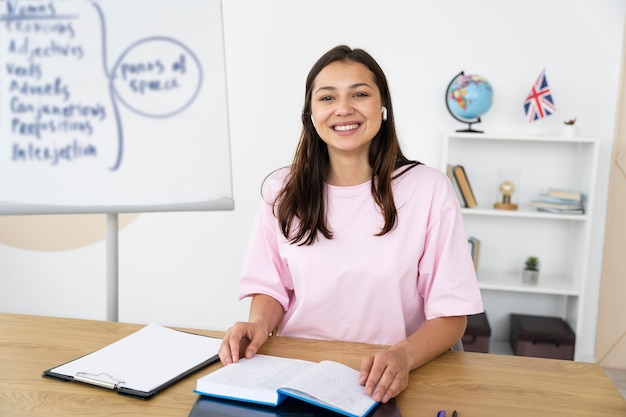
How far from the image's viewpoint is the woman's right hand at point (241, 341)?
1239 mm

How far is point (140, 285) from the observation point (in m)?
3.68

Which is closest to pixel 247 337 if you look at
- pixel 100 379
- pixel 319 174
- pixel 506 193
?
pixel 100 379

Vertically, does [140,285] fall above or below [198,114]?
below

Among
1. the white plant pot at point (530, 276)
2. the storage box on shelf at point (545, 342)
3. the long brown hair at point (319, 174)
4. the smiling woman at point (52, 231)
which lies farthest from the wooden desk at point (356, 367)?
the smiling woman at point (52, 231)

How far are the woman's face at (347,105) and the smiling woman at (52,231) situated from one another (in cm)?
239

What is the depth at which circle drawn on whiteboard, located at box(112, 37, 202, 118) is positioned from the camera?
182 cm

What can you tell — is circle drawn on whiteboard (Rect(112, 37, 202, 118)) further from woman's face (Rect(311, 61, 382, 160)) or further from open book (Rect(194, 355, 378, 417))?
open book (Rect(194, 355, 378, 417))

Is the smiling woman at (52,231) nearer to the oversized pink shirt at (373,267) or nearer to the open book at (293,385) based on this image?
the oversized pink shirt at (373,267)

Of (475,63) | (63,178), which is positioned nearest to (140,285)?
(63,178)

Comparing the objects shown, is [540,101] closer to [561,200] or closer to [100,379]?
[561,200]

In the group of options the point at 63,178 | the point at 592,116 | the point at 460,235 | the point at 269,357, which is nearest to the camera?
the point at 269,357

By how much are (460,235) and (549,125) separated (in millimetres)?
1990

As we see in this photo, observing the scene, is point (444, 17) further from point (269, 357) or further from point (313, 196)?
point (269, 357)

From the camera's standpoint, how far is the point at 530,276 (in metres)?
3.19
